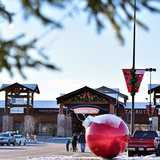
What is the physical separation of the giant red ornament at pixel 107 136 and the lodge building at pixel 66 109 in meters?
29.5

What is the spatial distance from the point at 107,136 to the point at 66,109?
4047 cm

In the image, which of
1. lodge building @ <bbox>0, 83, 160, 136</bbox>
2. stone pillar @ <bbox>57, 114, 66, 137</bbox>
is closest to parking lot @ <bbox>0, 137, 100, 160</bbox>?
lodge building @ <bbox>0, 83, 160, 136</bbox>

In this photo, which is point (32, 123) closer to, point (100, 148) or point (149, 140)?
point (149, 140)

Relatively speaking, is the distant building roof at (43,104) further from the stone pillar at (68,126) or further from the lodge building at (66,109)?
the stone pillar at (68,126)

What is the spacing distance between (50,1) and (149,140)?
50.5 ft

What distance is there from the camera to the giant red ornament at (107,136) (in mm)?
14180

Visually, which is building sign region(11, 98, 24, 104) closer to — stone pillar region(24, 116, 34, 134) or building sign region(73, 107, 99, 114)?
stone pillar region(24, 116, 34, 134)

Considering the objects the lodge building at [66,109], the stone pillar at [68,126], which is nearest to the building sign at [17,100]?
the lodge building at [66,109]

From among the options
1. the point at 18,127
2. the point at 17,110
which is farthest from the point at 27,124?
the point at 18,127

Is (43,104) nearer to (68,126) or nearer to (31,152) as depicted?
(68,126)

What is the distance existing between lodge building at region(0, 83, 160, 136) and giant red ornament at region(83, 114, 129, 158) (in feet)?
96.8

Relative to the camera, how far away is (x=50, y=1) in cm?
412

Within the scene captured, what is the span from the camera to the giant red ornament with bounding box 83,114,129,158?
46.5 ft

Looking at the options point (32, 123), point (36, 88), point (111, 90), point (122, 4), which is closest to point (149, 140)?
point (122, 4)
